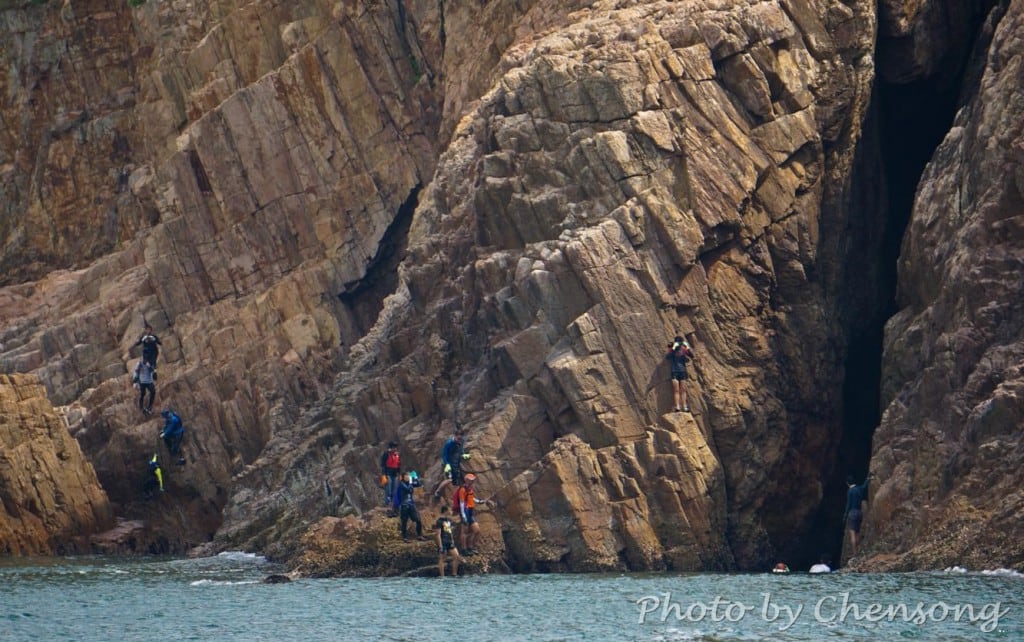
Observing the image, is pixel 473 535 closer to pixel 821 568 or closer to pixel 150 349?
pixel 821 568

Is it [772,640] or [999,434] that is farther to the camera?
[999,434]

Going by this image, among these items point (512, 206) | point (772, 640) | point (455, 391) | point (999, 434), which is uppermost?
point (512, 206)

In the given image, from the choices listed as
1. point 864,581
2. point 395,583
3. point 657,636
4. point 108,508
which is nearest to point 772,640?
point 657,636

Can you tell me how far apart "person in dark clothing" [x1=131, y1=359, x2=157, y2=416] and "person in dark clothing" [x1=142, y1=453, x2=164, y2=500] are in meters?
1.89

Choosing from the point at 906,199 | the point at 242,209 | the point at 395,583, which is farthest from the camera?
the point at 242,209

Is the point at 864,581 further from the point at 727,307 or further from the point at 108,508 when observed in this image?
the point at 108,508

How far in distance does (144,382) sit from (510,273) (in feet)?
59.6

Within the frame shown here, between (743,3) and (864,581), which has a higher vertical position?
(743,3)

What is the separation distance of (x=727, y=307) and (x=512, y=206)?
238 inches

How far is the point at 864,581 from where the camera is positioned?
153ft

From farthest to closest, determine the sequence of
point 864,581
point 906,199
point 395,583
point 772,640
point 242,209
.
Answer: point 242,209, point 906,199, point 395,583, point 864,581, point 772,640

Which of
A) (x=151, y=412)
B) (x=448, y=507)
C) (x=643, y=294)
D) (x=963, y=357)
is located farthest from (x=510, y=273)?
(x=151, y=412)

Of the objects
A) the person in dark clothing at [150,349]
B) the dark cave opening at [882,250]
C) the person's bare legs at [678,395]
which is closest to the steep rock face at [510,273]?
the person's bare legs at [678,395]

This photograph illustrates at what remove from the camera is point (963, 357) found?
49.2 meters
